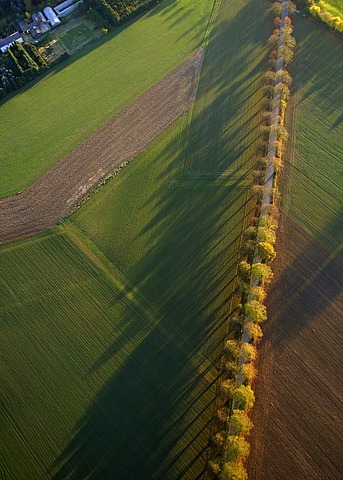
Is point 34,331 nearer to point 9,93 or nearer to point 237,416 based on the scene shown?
point 237,416

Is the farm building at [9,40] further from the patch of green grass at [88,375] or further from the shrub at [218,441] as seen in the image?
the shrub at [218,441]

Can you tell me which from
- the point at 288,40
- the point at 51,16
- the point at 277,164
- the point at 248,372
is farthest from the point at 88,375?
the point at 51,16

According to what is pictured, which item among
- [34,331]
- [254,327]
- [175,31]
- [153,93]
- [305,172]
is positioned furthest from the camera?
[175,31]

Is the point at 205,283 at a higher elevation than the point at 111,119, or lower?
lower

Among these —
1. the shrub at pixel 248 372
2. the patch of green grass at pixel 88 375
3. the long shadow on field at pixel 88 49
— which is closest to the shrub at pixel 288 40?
the long shadow on field at pixel 88 49

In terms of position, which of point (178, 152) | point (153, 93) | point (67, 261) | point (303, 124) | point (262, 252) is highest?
point (303, 124)

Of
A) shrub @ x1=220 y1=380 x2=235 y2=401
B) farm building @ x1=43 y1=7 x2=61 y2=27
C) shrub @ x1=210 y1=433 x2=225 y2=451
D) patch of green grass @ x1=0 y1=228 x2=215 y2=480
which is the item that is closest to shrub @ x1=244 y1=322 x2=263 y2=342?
shrub @ x1=220 y1=380 x2=235 y2=401

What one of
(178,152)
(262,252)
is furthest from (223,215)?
(178,152)
